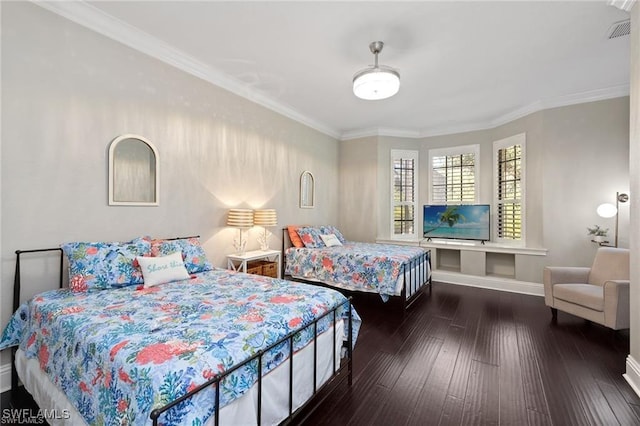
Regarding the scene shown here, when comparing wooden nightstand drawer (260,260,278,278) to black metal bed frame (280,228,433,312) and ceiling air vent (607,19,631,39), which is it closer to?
black metal bed frame (280,228,433,312)

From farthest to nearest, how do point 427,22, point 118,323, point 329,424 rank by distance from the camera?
point 427,22 < point 329,424 < point 118,323

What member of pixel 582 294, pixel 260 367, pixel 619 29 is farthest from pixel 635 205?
pixel 260 367

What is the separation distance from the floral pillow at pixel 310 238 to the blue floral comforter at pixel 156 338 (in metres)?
2.24

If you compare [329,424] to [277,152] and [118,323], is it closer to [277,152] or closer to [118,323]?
[118,323]

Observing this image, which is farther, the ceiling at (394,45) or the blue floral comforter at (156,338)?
the ceiling at (394,45)

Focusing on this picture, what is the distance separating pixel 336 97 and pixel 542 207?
3.59 metres

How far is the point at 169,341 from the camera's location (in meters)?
1.32

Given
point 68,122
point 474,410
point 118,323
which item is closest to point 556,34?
point 474,410

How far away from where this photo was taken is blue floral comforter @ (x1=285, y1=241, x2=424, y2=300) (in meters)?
3.60

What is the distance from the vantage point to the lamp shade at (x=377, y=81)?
2.75 m

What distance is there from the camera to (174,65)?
310 cm

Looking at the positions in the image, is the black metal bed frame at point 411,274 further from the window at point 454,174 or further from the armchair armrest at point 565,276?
the window at point 454,174

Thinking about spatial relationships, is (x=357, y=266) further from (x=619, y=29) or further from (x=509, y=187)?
(x=619, y=29)

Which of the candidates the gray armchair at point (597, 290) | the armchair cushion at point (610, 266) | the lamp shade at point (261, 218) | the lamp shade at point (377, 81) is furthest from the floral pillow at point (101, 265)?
the armchair cushion at point (610, 266)
